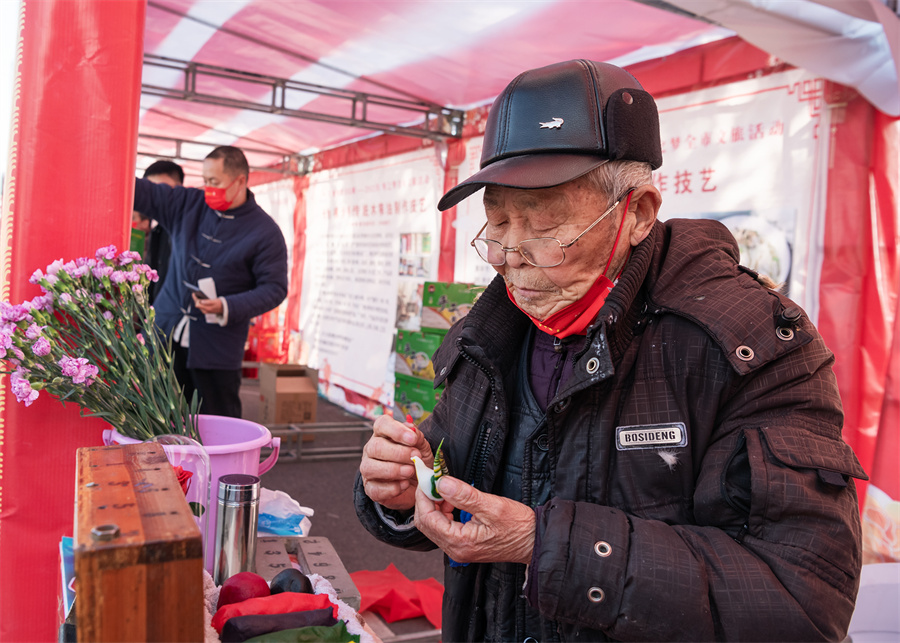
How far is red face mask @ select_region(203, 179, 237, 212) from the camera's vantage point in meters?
3.35

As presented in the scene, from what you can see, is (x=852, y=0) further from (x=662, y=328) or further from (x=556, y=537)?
(x=556, y=537)

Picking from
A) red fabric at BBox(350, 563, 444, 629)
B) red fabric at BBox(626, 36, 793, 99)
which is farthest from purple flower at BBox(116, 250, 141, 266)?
red fabric at BBox(626, 36, 793, 99)

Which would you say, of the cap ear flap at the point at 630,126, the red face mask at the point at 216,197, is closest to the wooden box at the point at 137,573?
the cap ear flap at the point at 630,126

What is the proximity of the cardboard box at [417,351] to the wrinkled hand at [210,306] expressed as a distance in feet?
7.33

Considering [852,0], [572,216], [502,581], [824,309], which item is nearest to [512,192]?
[572,216]

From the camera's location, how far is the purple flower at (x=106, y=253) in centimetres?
171

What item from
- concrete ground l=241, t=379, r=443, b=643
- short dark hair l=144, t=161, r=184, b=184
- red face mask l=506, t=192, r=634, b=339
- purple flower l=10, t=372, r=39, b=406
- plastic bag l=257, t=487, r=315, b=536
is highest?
short dark hair l=144, t=161, r=184, b=184

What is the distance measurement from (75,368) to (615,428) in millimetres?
1213

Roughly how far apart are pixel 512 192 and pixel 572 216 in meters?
0.11

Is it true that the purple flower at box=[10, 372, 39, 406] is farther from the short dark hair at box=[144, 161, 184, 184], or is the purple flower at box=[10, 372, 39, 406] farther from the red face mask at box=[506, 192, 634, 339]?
the short dark hair at box=[144, 161, 184, 184]

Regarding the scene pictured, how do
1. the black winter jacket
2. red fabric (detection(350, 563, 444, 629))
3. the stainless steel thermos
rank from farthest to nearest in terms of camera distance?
red fabric (detection(350, 563, 444, 629)) < the stainless steel thermos < the black winter jacket

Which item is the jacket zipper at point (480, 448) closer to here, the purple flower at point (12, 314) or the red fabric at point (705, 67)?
the purple flower at point (12, 314)

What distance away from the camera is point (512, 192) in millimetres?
1122

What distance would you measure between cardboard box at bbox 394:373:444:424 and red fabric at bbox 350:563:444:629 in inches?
87.2
